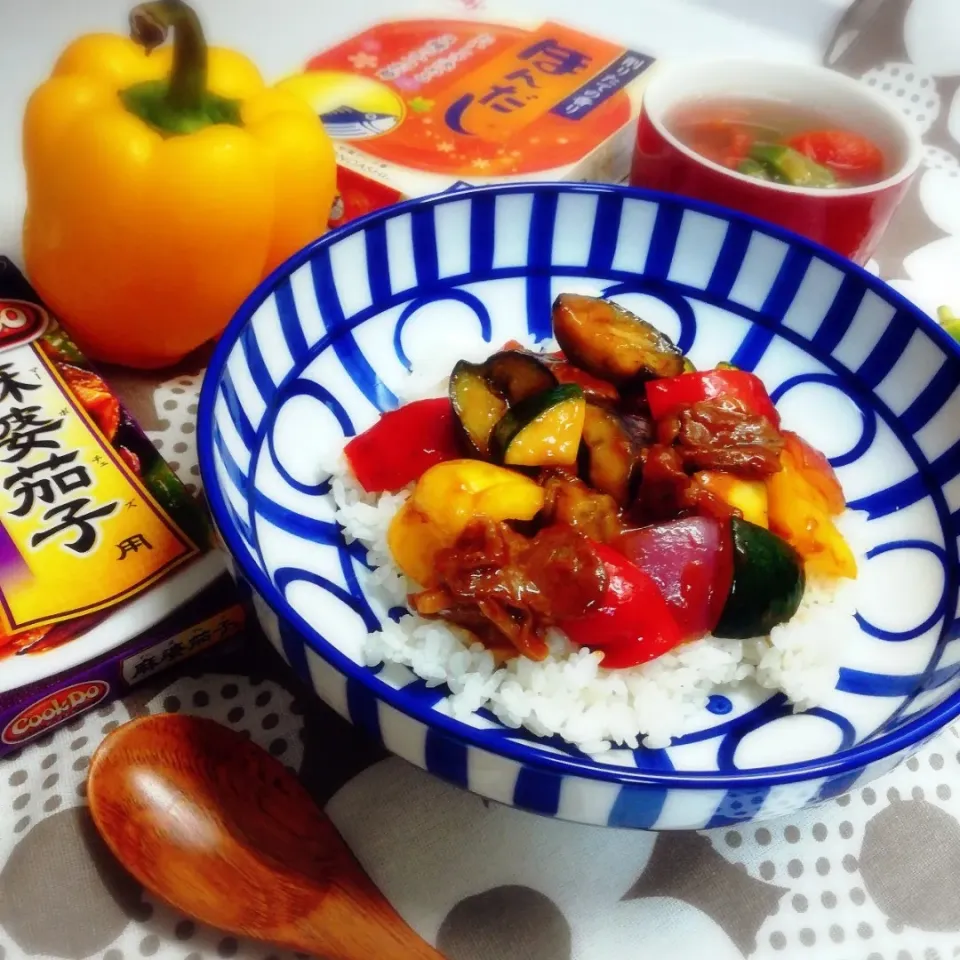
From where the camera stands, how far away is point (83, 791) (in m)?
1.12

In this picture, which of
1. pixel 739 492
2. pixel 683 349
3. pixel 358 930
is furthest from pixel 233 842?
pixel 683 349

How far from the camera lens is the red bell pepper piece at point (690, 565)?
112 centimetres

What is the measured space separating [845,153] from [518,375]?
1.02 m

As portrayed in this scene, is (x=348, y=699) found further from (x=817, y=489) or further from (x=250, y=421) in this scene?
(x=817, y=489)

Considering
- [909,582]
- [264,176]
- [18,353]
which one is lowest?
[18,353]

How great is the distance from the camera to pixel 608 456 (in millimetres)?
1231

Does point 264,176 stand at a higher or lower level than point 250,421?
higher

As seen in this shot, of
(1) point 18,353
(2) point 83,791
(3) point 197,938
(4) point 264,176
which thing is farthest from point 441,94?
(3) point 197,938

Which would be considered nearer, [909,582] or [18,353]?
[909,582]

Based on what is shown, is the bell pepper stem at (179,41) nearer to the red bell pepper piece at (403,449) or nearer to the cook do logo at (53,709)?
the red bell pepper piece at (403,449)

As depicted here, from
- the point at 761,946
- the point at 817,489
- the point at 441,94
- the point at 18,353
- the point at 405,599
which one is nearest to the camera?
the point at 761,946

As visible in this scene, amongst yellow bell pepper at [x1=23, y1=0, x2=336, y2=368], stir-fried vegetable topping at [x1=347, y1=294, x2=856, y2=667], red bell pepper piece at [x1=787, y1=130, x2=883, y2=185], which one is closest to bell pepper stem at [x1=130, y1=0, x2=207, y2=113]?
yellow bell pepper at [x1=23, y1=0, x2=336, y2=368]

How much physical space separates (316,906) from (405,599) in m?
0.37

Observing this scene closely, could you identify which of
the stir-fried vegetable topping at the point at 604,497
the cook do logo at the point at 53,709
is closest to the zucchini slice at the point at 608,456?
the stir-fried vegetable topping at the point at 604,497
